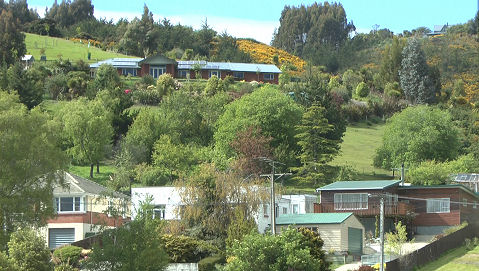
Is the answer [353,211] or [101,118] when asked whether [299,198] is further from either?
[101,118]

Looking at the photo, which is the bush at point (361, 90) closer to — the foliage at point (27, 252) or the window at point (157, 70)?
the window at point (157, 70)

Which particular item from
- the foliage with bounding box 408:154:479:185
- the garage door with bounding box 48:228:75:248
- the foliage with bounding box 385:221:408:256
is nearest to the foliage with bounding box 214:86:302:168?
the foliage with bounding box 408:154:479:185

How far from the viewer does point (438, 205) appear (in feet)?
228

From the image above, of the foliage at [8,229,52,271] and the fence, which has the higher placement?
the foliage at [8,229,52,271]

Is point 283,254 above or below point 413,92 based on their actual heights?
below

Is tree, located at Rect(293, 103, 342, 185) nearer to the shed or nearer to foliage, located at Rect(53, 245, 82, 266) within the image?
the shed

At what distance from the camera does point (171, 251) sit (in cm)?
5466

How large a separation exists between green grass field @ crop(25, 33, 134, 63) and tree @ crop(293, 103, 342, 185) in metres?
51.9

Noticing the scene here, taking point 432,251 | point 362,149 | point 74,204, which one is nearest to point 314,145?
point 362,149

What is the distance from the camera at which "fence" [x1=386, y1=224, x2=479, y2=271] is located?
5159 centimetres

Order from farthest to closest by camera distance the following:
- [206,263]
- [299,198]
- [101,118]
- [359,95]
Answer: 1. [359,95]
2. [101,118]
3. [299,198]
4. [206,263]

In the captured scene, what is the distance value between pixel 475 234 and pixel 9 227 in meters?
31.3

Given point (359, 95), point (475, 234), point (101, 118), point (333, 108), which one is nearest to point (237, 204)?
point (475, 234)

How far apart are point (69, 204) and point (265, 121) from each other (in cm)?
3009
